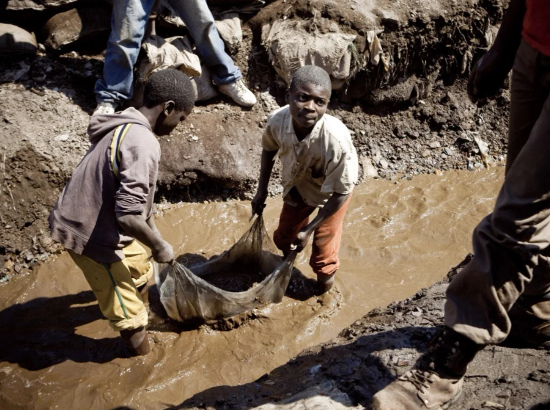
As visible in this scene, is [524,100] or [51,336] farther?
[51,336]

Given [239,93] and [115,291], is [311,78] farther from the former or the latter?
[239,93]

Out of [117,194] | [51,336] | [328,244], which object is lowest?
[51,336]

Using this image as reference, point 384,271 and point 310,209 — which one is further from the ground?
point 310,209

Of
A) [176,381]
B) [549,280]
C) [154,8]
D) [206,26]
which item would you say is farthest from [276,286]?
[154,8]

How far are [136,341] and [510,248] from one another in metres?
2.28

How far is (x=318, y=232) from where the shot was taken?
3.20 meters

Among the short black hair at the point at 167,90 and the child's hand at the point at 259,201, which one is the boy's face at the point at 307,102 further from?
the child's hand at the point at 259,201

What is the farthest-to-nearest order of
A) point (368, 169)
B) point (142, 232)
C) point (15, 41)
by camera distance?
point (368, 169) → point (15, 41) → point (142, 232)

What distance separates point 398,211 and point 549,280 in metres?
2.77

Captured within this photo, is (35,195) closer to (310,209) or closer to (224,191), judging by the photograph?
(224,191)

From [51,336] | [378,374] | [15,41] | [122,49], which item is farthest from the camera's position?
[15,41]

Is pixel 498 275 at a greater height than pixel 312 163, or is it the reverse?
pixel 498 275

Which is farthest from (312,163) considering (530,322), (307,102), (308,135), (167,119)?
(530,322)

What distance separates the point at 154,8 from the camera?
4.43 metres
